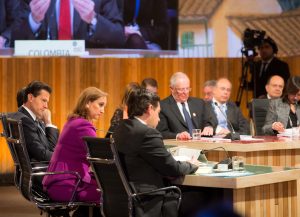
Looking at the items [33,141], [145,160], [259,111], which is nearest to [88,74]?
[259,111]

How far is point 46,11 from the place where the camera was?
400 inches

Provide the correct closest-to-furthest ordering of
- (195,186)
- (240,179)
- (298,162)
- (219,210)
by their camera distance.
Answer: (219,210) → (240,179) → (195,186) → (298,162)

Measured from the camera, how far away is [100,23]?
10.3m

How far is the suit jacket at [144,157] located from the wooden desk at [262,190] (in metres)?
0.18

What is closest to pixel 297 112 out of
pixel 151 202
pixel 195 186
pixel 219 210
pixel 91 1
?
pixel 195 186

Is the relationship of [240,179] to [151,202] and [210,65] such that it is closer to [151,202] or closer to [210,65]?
[151,202]

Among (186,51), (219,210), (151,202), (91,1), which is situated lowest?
(151,202)

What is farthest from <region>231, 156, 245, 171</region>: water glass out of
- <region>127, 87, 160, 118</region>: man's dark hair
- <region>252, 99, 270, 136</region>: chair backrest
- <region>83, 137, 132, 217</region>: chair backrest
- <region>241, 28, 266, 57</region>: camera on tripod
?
<region>241, 28, 266, 57</region>: camera on tripod

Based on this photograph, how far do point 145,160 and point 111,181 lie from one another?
28cm

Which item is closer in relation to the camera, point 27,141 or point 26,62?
point 27,141

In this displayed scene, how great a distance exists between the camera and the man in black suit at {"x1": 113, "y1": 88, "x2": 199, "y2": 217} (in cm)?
446

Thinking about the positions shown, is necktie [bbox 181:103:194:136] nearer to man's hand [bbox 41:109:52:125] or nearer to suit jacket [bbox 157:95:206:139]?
suit jacket [bbox 157:95:206:139]

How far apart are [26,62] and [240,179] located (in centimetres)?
612

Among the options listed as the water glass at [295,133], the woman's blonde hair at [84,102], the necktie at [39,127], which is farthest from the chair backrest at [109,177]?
the water glass at [295,133]
